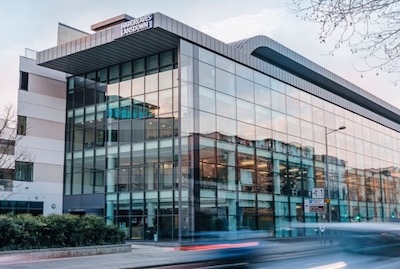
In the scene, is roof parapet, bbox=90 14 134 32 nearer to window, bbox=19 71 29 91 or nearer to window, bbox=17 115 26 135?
window, bbox=19 71 29 91

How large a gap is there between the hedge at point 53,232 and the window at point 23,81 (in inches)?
730

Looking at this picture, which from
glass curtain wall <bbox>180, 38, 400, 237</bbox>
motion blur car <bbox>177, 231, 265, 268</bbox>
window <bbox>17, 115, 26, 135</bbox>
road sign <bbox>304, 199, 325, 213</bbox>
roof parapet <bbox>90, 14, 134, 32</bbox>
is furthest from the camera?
roof parapet <bbox>90, 14, 134, 32</bbox>

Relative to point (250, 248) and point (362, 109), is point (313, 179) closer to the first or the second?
point (362, 109)

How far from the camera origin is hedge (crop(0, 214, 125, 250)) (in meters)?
23.9

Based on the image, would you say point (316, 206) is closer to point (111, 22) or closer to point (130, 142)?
point (130, 142)

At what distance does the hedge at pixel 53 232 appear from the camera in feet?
78.3

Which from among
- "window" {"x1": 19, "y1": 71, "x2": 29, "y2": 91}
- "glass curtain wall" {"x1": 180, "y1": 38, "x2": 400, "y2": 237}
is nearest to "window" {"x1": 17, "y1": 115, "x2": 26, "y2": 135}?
"window" {"x1": 19, "y1": 71, "x2": 29, "y2": 91}

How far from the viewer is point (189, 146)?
36.6 m

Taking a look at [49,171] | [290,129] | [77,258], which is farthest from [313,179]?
[77,258]

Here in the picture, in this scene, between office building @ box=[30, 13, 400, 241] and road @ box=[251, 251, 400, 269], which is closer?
road @ box=[251, 251, 400, 269]

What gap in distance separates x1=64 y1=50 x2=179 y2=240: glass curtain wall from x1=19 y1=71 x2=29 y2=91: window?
14.0ft

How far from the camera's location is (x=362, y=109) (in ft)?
208

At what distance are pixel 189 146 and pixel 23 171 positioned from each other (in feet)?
49.4

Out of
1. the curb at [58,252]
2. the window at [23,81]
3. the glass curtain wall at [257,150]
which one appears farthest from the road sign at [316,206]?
the window at [23,81]
